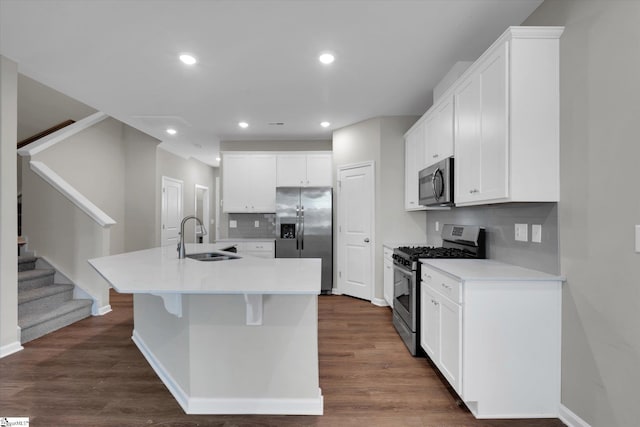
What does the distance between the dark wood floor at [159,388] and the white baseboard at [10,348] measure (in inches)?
2.2

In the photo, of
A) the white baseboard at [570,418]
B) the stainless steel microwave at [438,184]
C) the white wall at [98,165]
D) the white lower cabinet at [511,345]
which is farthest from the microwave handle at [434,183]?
the white wall at [98,165]

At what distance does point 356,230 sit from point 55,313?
3.76m

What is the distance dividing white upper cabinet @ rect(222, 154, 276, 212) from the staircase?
2.43 meters

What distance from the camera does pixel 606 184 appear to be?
5.49 ft

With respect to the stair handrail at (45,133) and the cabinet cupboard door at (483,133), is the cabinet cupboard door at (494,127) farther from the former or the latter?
the stair handrail at (45,133)

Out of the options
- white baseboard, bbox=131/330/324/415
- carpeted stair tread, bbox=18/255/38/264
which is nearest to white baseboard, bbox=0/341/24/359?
carpeted stair tread, bbox=18/255/38/264

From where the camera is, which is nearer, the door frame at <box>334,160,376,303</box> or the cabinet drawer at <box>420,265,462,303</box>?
the cabinet drawer at <box>420,265,462,303</box>

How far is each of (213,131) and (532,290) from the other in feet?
15.9

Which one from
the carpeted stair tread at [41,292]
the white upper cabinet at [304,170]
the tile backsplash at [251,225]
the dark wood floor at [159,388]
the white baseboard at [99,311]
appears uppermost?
the white upper cabinet at [304,170]

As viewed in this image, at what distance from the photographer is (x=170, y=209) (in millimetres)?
6797

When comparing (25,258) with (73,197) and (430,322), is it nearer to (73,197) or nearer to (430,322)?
(73,197)

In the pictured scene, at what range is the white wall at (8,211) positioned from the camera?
281 cm

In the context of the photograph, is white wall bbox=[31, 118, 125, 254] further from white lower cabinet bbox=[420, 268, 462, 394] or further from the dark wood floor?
white lower cabinet bbox=[420, 268, 462, 394]

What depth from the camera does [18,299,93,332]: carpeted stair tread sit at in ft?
10.7
